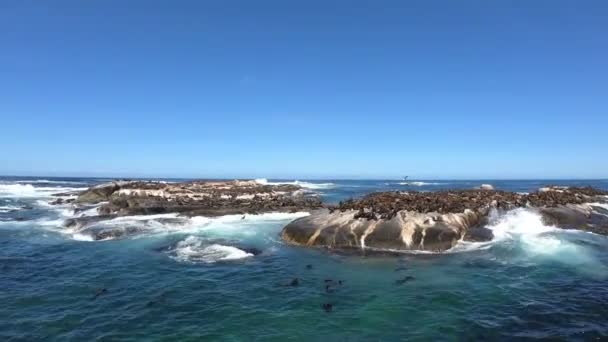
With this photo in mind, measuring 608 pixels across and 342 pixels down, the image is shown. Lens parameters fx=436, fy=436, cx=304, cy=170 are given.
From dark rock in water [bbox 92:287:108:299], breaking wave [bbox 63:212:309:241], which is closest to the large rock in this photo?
breaking wave [bbox 63:212:309:241]

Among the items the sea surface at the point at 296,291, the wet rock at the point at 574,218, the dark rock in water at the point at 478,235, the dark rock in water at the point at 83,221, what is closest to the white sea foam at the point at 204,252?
the sea surface at the point at 296,291

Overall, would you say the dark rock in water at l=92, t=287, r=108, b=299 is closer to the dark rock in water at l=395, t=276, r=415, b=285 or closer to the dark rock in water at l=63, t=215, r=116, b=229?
the dark rock in water at l=395, t=276, r=415, b=285

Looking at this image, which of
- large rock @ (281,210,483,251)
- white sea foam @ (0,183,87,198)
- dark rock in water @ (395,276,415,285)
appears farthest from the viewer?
white sea foam @ (0,183,87,198)

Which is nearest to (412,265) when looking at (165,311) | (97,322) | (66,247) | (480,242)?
(480,242)

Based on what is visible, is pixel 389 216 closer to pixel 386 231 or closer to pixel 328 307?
pixel 386 231

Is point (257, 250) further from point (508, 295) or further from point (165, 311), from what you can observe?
point (508, 295)

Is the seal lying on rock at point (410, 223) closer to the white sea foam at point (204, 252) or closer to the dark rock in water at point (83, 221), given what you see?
the white sea foam at point (204, 252)
